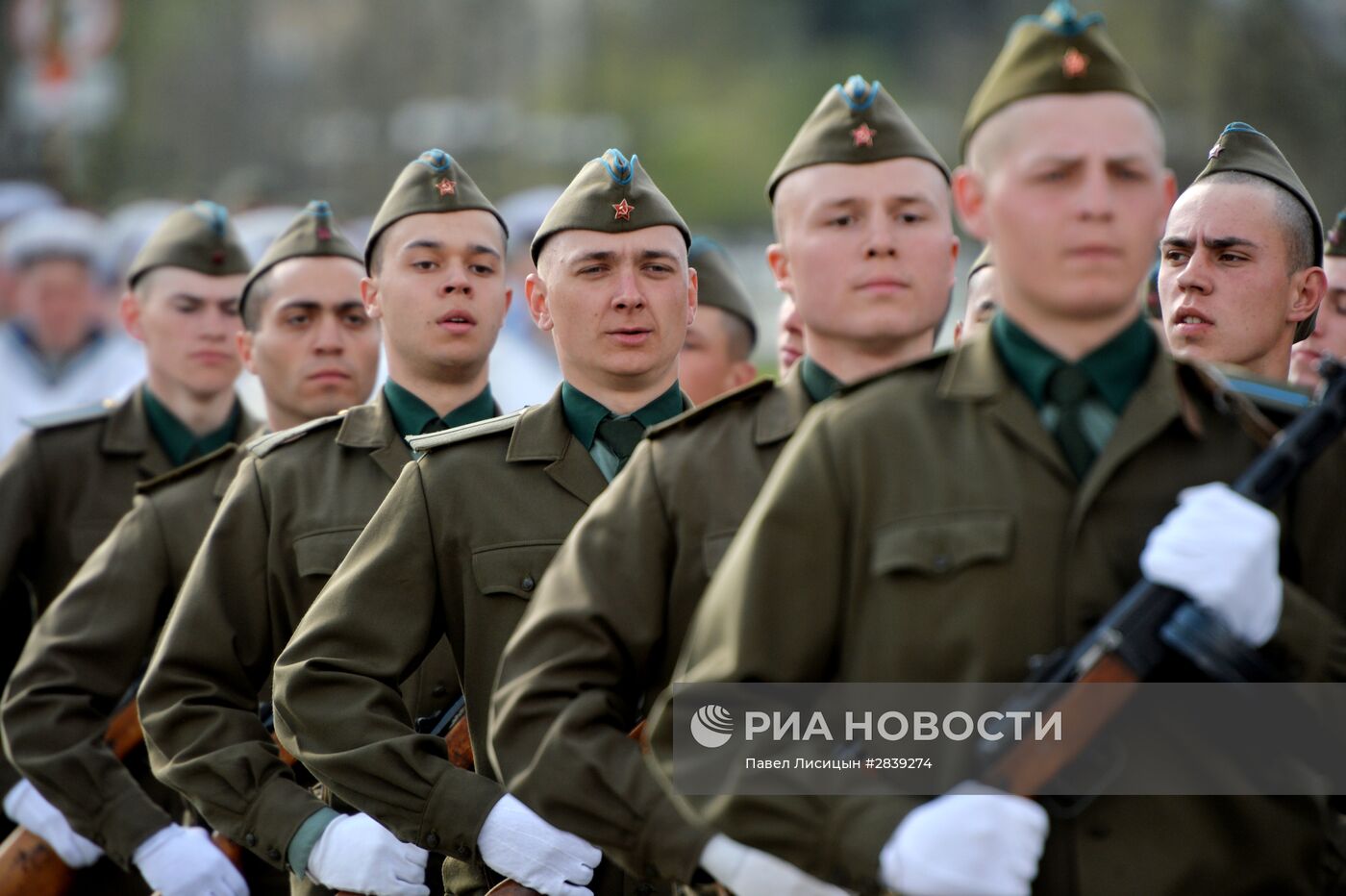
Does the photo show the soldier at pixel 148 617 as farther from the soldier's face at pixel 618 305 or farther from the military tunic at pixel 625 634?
the military tunic at pixel 625 634

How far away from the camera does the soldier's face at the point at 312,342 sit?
6672 mm

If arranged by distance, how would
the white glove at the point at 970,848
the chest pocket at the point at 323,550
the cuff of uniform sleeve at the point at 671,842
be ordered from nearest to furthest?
the white glove at the point at 970,848
the cuff of uniform sleeve at the point at 671,842
the chest pocket at the point at 323,550

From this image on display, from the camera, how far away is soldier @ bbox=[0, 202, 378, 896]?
243 inches

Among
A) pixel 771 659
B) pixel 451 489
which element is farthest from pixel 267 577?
pixel 771 659

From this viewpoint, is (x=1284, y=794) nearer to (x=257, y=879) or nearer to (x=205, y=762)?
(x=205, y=762)

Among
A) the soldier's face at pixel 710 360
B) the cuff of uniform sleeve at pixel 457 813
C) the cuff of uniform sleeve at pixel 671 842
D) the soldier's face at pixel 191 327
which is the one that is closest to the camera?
the cuff of uniform sleeve at pixel 671 842

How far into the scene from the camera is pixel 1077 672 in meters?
3.33

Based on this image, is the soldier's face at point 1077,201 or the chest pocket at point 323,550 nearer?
the soldier's face at point 1077,201

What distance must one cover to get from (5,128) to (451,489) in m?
25.4

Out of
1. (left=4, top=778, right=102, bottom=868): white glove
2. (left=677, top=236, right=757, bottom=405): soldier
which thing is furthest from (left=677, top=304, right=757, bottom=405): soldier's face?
(left=4, top=778, right=102, bottom=868): white glove

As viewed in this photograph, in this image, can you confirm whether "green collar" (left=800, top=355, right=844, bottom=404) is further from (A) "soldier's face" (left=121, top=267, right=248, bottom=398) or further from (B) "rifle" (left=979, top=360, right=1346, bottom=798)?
(A) "soldier's face" (left=121, top=267, right=248, bottom=398)

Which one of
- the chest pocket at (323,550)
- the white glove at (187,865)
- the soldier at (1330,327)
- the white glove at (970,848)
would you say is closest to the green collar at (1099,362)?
the white glove at (970,848)

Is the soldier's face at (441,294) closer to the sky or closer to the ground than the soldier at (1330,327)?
closer to the ground

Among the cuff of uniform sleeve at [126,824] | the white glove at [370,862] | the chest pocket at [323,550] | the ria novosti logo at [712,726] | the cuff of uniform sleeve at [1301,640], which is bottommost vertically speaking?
the cuff of uniform sleeve at [126,824]
